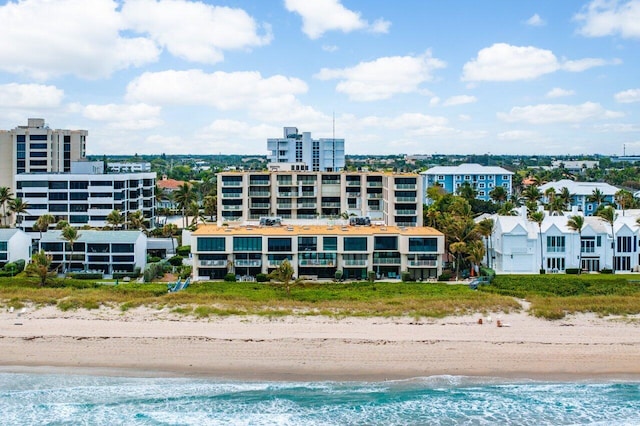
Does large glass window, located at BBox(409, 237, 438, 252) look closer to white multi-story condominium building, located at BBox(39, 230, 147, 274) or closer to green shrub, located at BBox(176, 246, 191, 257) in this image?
white multi-story condominium building, located at BBox(39, 230, 147, 274)

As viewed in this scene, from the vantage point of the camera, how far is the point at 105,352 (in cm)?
3634

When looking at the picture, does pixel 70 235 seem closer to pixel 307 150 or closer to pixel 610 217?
pixel 610 217

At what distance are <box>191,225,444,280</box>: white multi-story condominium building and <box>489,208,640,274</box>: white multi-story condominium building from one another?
843cm

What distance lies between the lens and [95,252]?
195ft

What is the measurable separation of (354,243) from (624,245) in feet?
87.4

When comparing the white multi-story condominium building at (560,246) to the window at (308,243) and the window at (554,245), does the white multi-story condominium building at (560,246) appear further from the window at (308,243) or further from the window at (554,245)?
the window at (308,243)

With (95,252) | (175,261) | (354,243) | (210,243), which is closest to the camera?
(210,243)

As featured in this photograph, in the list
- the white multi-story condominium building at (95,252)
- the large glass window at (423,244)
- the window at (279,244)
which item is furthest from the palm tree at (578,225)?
the white multi-story condominium building at (95,252)

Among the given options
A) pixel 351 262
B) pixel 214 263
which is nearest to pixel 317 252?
pixel 351 262

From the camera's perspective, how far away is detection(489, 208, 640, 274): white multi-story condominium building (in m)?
60.9

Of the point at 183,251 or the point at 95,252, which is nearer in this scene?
the point at 95,252

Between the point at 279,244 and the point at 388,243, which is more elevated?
the point at 388,243

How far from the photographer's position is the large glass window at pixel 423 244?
5638 cm

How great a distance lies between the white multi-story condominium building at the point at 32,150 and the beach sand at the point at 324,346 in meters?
61.6
